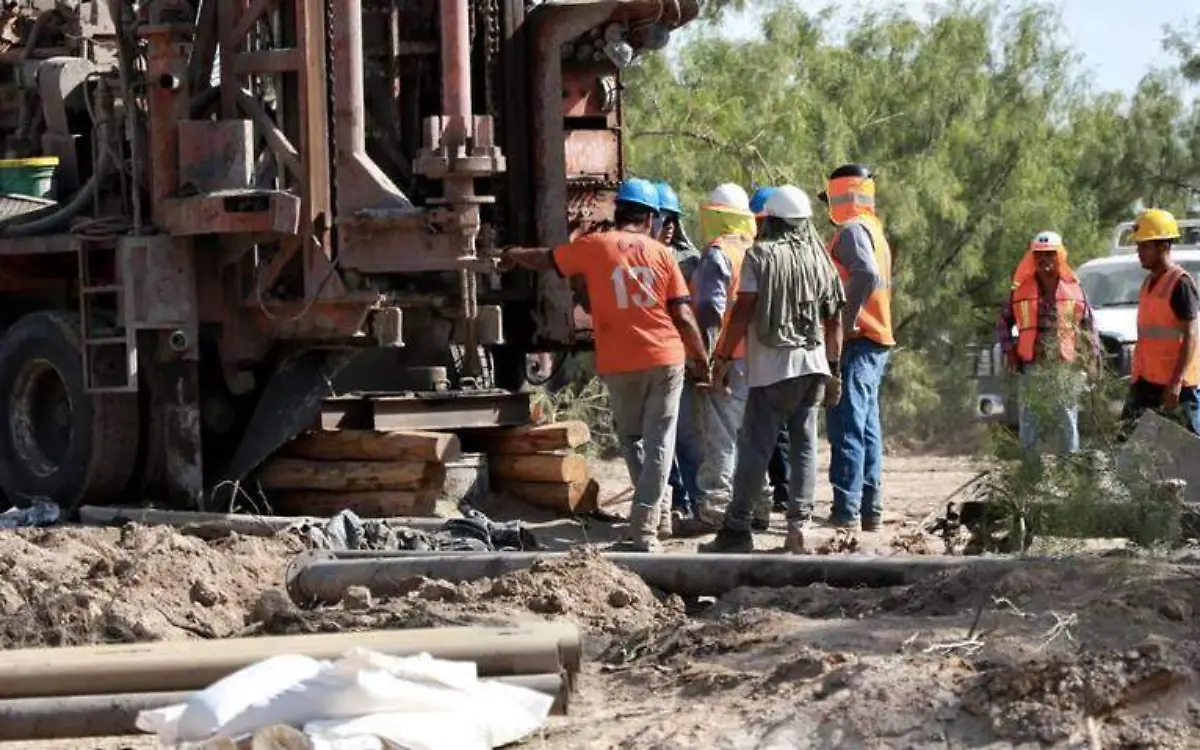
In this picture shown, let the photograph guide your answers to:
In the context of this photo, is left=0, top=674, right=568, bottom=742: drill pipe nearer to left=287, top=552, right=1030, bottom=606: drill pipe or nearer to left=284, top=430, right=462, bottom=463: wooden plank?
left=287, top=552, right=1030, bottom=606: drill pipe

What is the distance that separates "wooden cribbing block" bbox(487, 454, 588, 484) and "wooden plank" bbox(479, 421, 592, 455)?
0.15ft

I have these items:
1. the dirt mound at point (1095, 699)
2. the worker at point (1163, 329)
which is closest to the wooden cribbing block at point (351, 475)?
the worker at point (1163, 329)

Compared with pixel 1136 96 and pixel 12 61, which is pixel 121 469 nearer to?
pixel 12 61

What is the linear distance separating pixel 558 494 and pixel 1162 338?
351cm

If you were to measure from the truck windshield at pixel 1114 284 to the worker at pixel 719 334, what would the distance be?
7.35 meters

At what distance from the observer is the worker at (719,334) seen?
42.8 feet

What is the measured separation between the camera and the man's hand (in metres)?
13.1

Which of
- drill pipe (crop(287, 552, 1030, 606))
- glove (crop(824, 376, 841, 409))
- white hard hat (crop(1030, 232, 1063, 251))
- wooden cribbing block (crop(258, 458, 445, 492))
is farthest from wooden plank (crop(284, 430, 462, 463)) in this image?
white hard hat (crop(1030, 232, 1063, 251))

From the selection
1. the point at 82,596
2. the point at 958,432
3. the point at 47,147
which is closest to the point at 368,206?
the point at 47,147

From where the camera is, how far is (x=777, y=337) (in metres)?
11.6

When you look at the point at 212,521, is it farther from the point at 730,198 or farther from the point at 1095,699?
the point at 1095,699

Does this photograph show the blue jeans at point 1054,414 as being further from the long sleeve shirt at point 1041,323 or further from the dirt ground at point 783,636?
the long sleeve shirt at point 1041,323

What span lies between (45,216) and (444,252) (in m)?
2.75

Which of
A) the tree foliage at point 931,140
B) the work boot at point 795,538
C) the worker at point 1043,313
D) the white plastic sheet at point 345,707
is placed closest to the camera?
the white plastic sheet at point 345,707
